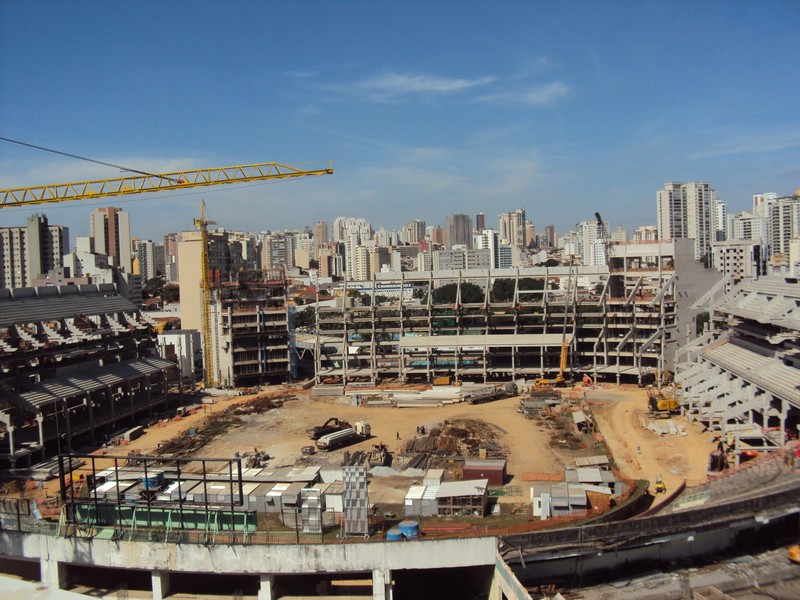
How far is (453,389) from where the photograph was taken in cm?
3544

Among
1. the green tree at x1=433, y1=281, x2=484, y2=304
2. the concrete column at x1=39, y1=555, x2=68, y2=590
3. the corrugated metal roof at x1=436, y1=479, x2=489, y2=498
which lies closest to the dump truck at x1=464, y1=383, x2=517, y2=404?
the corrugated metal roof at x1=436, y1=479, x2=489, y2=498

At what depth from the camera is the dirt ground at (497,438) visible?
68.5 feet

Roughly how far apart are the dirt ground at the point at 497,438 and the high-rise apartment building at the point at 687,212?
81839mm

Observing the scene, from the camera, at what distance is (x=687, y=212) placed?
10794 centimetres

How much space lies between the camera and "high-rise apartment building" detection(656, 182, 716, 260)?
350 ft

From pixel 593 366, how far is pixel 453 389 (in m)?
7.84

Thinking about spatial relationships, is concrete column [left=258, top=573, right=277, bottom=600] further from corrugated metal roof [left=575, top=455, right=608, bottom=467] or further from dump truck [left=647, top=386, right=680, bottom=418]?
dump truck [left=647, top=386, right=680, bottom=418]

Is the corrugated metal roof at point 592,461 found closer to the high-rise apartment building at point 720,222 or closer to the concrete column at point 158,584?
the concrete column at point 158,584

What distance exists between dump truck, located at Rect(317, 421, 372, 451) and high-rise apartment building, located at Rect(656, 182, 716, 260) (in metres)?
91.0

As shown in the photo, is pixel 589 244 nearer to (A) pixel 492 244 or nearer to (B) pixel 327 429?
(A) pixel 492 244

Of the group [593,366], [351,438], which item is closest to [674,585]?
[351,438]

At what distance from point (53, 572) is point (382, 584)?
7.93m

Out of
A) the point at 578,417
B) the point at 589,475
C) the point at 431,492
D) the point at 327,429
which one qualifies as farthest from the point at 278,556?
the point at 578,417

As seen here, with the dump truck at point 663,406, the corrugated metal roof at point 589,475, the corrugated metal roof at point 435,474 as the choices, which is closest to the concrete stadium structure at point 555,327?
the dump truck at point 663,406
